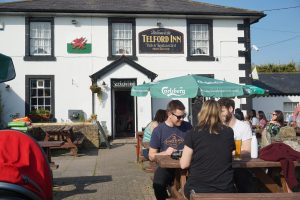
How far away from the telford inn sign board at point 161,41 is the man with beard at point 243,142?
11203 millimetres

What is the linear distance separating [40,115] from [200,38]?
7414 mm

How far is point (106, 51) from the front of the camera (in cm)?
1688

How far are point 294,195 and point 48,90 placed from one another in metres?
14.2

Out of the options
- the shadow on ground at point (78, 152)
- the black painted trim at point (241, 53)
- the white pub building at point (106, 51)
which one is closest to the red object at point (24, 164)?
the shadow on ground at point (78, 152)

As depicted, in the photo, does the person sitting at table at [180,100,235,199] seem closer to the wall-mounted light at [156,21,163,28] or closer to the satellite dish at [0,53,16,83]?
the satellite dish at [0,53,16,83]

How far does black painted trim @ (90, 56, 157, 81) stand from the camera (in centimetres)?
1639

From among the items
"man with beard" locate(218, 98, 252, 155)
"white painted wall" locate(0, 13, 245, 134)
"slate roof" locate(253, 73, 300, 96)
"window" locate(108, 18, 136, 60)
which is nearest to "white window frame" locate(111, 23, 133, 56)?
"window" locate(108, 18, 136, 60)

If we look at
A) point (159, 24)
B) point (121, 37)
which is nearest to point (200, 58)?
point (159, 24)

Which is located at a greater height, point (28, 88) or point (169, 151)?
point (28, 88)

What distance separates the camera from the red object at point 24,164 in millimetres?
3691

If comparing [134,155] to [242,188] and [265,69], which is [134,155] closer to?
[242,188]

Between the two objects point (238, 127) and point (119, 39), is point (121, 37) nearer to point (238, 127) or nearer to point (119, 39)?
point (119, 39)

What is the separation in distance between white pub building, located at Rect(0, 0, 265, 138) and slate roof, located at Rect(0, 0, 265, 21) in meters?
0.04

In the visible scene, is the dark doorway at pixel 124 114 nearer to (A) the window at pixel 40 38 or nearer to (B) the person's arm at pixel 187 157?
(A) the window at pixel 40 38
